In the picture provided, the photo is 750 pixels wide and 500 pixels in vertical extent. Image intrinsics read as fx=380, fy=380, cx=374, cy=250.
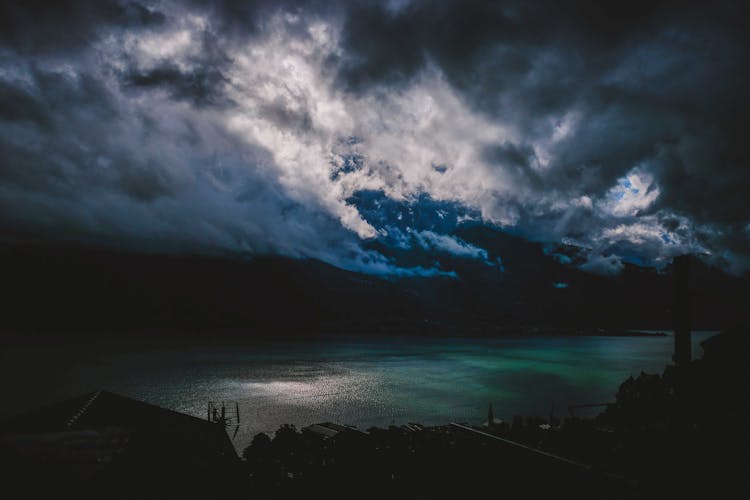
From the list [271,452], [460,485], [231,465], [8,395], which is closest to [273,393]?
[8,395]

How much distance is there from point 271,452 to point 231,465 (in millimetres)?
7518

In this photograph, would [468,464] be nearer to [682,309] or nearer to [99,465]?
[99,465]

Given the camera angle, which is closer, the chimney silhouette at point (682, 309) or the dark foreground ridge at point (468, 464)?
the dark foreground ridge at point (468, 464)

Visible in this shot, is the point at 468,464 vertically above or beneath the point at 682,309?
beneath

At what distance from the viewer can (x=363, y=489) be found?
37.6ft

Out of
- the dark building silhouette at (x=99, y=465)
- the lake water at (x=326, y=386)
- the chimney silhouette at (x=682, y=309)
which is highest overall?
the chimney silhouette at (x=682, y=309)

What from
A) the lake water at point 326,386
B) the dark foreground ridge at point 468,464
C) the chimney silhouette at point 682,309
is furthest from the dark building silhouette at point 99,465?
the lake water at point 326,386

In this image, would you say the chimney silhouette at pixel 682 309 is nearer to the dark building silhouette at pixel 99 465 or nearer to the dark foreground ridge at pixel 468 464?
the dark foreground ridge at pixel 468 464

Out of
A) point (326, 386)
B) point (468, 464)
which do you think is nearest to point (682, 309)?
point (468, 464)

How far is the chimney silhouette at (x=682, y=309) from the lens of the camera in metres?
Result: 14.4

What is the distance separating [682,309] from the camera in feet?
48.8

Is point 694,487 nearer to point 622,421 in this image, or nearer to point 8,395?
point 622,421

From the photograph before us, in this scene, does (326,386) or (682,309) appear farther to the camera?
(326,386)

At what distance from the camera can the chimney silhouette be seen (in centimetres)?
1436
